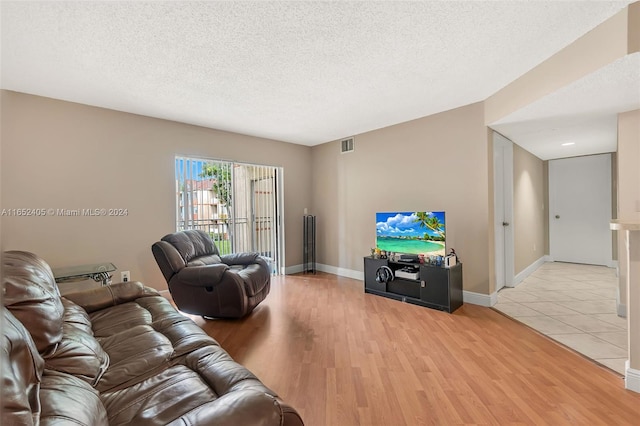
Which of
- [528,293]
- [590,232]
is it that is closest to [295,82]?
[528,293]

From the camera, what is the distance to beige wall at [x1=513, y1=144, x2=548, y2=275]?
4520 mm

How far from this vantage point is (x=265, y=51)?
2348 millimetres

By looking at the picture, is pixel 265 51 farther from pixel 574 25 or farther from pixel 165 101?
pixel 574 25


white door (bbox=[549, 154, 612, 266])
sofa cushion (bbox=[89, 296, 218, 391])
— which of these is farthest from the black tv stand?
white door (bbox=[549, 154, 612, 266])

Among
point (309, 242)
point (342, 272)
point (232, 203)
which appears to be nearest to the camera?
point (232, 203)

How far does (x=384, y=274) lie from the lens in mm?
3854

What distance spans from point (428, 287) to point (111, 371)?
10.1 ft

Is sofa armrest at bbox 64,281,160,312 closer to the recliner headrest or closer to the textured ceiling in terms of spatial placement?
the recliner headrest

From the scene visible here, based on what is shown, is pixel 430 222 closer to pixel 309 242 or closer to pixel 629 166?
pixel 629 166

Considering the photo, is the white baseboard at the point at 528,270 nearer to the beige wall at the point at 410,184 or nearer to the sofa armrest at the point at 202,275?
the beige wall at the point at 410,184

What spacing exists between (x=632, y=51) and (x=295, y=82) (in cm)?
247

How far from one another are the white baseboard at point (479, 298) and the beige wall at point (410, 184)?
6cm

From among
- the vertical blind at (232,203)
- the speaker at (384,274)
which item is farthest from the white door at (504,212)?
the vertical blind at (232,203)

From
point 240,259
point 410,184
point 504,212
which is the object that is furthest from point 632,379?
point 240,259
